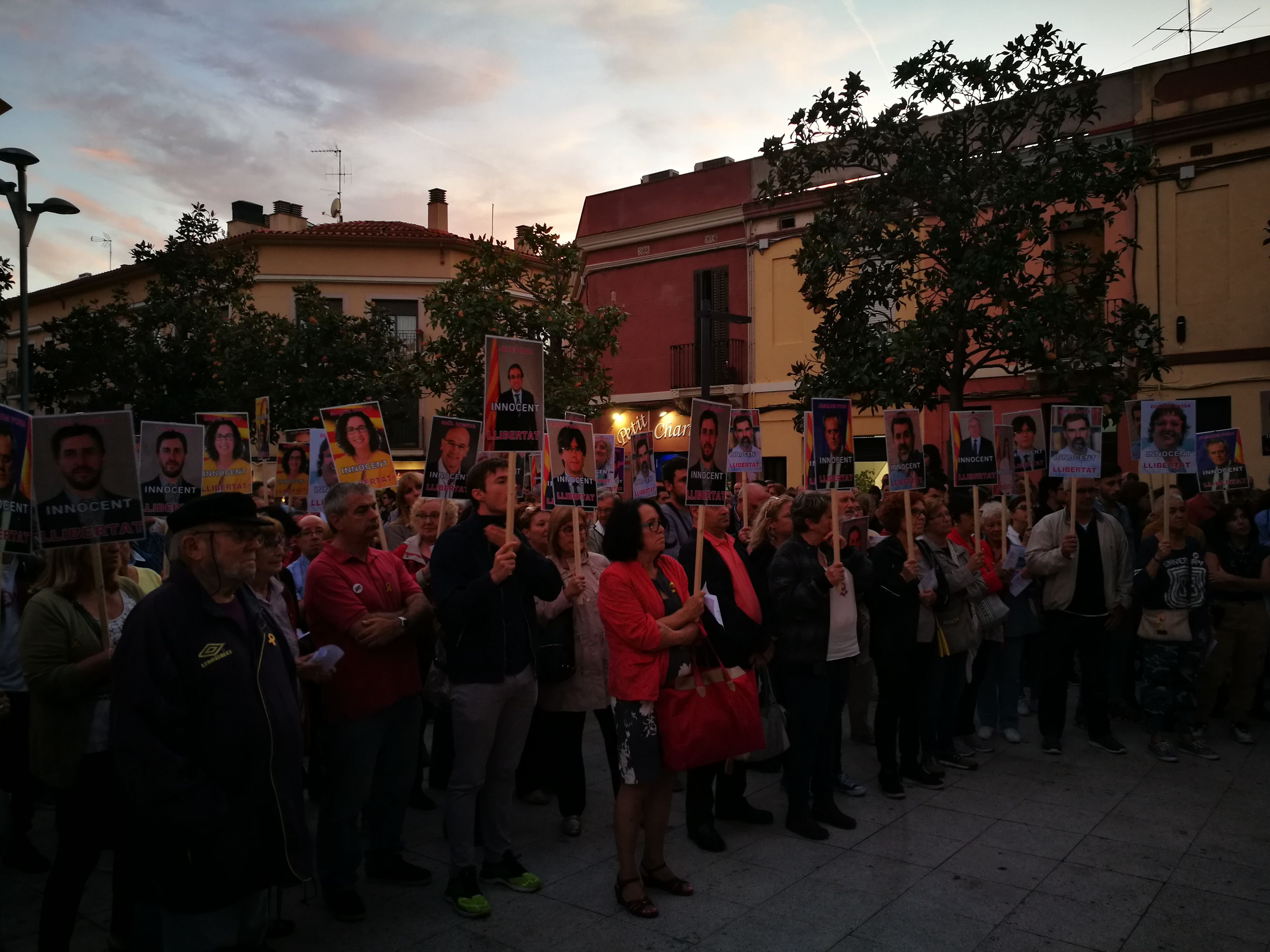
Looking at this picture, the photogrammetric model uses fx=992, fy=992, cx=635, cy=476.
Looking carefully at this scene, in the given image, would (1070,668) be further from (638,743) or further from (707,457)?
(638,743)

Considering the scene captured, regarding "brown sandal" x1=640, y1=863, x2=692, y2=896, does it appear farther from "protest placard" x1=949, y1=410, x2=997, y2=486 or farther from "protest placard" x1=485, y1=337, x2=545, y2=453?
"protest placard" x1=949, y1=410, x2=997, y2=486

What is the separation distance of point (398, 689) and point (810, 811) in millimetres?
2652

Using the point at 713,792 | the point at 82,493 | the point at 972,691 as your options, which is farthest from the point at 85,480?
the point at 972,691

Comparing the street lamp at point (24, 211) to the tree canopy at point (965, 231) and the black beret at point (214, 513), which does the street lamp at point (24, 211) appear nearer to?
the tree canopy at point (965, 231)

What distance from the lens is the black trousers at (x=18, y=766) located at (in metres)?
5.28

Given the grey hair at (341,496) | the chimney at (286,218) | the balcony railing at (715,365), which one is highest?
the chimney at (286,218)

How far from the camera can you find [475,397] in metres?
18.5

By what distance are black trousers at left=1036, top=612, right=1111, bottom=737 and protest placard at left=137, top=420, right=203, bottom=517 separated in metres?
6.40

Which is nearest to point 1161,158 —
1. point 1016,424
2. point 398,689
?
point 1016,424

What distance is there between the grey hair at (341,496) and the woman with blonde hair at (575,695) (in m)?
1.39

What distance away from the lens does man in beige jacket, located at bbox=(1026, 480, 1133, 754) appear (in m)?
7.65

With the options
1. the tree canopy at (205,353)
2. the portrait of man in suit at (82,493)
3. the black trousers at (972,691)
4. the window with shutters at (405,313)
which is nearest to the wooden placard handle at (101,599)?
the portrait of man in suit at (82,493)

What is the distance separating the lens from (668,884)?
4.98m

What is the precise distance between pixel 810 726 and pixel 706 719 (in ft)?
4.03
